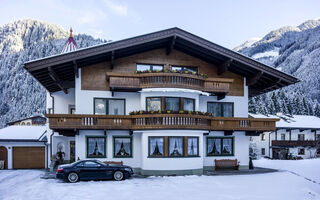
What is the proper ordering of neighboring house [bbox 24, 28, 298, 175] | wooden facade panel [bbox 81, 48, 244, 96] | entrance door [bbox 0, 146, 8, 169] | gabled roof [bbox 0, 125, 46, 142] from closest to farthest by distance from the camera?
neighboring house [bbox 24, 28, 298, 175] < wooden facade panel [bbox 81, 48, 244, 96] < entrance door [bbox 0, 146, 8, 169] < gabled roof [bbox 0, 125, 46, 142]

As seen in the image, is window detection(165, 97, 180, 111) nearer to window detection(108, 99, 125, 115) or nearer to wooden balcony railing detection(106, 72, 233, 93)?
wooden balcony railing detection(106, 72, 233, 93)

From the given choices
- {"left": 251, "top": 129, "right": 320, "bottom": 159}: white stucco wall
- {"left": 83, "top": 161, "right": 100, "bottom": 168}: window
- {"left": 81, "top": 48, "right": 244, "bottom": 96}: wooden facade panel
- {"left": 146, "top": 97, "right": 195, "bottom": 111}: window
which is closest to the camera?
{"left": 83, "top": 161, "right": 100, "bottom": 168}: window

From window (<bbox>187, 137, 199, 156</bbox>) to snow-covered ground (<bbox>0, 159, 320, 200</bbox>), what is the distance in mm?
2687

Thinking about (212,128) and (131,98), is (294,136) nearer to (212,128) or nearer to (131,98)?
(212,128)

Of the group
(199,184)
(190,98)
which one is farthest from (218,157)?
(199,184)

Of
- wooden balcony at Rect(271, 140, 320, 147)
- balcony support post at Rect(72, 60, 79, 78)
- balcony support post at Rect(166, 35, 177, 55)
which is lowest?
wooden balcony at Rect(271, 140, 320, 147)

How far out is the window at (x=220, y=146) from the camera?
23750 millimetres

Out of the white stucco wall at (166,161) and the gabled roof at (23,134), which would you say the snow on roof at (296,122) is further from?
the gabled roof at (23,134)

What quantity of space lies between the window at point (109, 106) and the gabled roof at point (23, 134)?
892 centimetres

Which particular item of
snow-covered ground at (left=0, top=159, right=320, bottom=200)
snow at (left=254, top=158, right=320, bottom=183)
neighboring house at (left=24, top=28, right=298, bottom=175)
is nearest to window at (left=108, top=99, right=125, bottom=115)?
neighboring house at (left=24, top=28, right=298, bottom=175)

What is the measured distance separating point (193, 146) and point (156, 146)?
2.87 meters

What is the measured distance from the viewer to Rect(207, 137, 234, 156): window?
2375 cm

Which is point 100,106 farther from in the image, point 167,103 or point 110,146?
point 167,103

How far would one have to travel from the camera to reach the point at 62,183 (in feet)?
55.1
